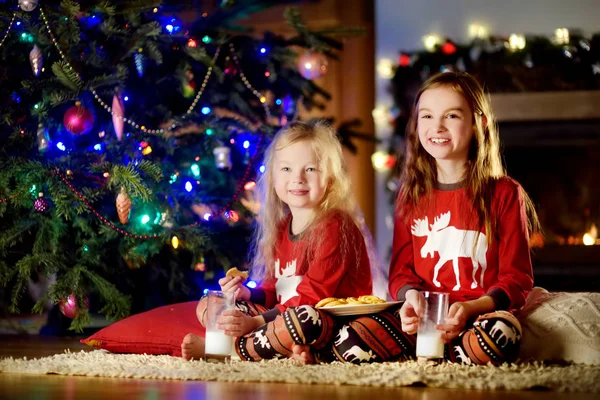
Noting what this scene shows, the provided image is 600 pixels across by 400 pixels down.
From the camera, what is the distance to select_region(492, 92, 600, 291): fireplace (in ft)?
14.6

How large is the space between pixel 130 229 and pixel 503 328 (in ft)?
4.59

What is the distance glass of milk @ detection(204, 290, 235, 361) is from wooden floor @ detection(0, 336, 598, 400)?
0.27 metres

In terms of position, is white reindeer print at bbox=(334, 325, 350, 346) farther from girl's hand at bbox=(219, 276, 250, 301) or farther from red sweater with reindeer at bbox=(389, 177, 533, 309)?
girl's hand at bbox=(219, 276, 250, 301)

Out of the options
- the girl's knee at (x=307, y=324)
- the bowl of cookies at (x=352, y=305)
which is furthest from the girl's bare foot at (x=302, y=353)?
the bowl of cookies at (x=352, y=305)

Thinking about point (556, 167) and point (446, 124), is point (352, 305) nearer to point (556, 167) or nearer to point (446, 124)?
point (446, 124)

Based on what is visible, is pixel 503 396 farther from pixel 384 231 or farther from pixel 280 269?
pixel 384 231

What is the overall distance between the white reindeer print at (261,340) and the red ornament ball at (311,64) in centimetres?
141

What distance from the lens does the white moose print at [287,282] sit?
2.52 metres

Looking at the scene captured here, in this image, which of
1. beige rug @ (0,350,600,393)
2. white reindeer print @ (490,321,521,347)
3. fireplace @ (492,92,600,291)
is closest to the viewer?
beige rug @ (0,350,600,393)

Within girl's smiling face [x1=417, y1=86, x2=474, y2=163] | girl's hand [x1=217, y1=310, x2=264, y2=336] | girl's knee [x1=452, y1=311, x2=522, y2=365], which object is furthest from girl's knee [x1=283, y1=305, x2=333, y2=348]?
girl's smiling face [x1=417, y1=86, x2=474, y2=163]

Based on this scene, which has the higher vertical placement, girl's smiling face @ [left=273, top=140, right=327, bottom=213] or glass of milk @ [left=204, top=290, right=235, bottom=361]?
girl's smiling face @ [left=273, top=140, right=327, bottom=213]

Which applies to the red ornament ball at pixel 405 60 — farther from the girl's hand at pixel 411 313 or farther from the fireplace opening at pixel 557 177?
the girl's hand at pixel 411 313

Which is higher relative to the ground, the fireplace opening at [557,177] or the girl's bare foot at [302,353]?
the fireplace opening at [557,177]

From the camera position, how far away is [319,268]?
2426 mm
